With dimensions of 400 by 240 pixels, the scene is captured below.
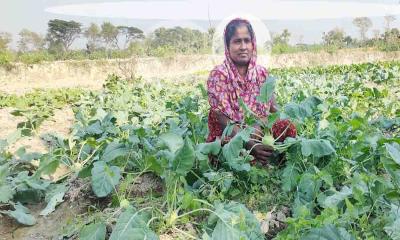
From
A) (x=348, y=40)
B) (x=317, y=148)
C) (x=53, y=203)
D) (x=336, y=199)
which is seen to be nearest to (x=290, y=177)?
(x=317, y=148)

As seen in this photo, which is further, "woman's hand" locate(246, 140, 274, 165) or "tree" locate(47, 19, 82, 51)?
"tree" locate(47, 19, 82, 51)

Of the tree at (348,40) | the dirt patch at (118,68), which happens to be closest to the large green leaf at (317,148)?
the dirt patch at (118,68)

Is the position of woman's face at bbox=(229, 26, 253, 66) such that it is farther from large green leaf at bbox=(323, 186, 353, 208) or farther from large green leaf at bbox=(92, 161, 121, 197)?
large green leaf at bbox=(323, 186, 353, 208)

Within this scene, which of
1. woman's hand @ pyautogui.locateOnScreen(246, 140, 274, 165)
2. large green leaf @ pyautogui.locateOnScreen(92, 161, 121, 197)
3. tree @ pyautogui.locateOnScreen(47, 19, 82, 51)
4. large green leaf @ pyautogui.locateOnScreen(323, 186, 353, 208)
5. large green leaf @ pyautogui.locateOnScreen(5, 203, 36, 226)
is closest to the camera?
large green leaf @ pyautogui.locateOnScreen(323, 186, 353, 208)

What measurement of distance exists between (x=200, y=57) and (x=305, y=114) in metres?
27.0

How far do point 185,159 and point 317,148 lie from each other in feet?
2.59

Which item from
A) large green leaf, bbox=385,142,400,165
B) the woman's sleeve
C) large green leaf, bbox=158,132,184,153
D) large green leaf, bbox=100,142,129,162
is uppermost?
the woman's sleeve

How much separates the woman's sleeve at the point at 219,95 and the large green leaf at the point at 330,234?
166cm

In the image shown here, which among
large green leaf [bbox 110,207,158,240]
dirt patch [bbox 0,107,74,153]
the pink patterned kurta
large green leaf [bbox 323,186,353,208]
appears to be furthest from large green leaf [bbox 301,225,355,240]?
dirt patch [bbox 0,107,74,153]

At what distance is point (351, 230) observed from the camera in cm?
201

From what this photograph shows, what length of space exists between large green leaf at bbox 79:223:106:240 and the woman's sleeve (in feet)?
4.65

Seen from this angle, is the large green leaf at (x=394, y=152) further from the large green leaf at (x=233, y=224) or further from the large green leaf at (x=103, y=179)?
the large green leaf at (x=103, y=179)

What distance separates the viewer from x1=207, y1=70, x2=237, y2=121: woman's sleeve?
3506 mm

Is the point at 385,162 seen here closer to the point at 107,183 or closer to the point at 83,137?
the point at 107,183
